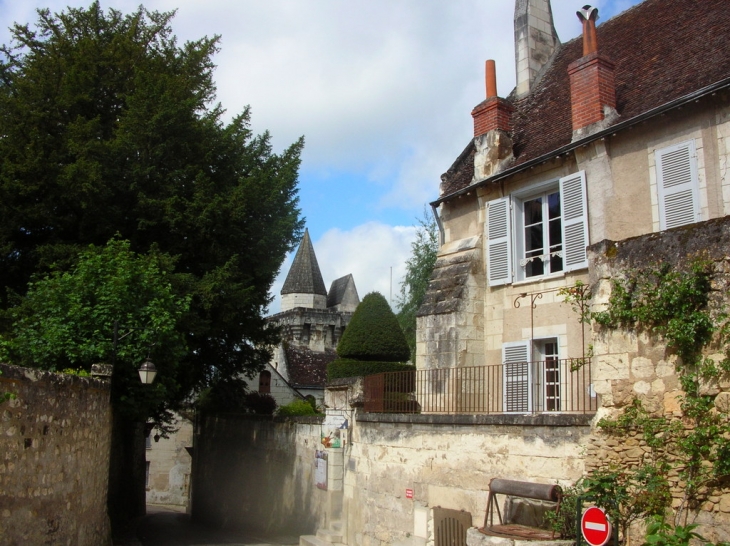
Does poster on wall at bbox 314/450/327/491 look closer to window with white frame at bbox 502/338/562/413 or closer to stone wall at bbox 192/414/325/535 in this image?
stone wall at bbox 192/414/325/535

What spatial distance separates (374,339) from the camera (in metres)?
19.3

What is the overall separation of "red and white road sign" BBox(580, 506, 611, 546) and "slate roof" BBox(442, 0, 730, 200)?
6.69 meters

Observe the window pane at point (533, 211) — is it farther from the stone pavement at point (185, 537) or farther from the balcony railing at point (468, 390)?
the stone pavement at point (185, 537)

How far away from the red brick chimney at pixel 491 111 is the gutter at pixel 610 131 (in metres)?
1.26

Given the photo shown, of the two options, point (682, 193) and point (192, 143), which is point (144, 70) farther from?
point (682, 193)

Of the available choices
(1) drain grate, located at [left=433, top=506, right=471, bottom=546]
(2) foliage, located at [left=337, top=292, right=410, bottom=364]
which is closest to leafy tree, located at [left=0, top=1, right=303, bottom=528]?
(2) foliage, located at [left=337, top=292, right=410, bottom=364]

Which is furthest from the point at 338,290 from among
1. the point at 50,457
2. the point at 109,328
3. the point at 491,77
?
the point at 50,457

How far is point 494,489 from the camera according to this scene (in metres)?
8.59

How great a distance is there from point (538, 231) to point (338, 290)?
35231 millimetres

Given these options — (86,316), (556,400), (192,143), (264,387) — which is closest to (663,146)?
(556,400)

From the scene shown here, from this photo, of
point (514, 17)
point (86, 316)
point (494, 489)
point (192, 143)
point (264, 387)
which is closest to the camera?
point (494, 489)

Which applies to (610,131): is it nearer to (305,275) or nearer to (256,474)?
(256,474)

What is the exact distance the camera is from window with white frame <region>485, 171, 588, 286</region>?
450 inches

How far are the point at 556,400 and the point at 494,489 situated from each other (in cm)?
264
